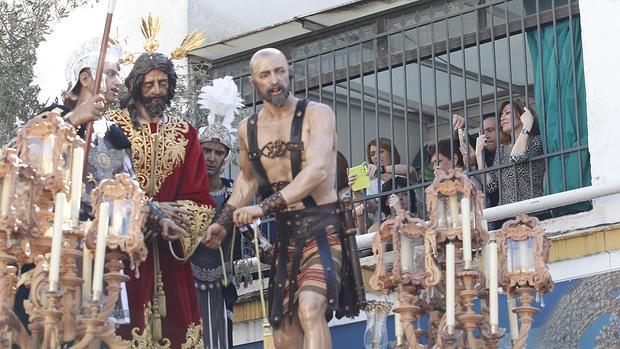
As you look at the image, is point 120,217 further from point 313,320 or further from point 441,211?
point 441,211

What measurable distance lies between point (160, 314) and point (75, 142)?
6.21 feet

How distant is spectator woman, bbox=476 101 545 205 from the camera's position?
39.8ft

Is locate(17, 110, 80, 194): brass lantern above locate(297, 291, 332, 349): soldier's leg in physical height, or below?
above

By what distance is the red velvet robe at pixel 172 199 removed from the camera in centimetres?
1022

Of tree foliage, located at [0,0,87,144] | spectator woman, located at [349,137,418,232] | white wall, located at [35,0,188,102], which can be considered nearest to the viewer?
tree foliage, located at [0,0,87,144]

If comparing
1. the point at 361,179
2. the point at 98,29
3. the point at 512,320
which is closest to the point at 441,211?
the point at 512,320

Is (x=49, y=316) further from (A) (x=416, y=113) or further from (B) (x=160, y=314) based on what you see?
(A) (x=416, y=113)

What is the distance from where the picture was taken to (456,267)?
30.2 feet

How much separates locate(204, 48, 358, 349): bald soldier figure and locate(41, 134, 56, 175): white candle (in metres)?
1.20

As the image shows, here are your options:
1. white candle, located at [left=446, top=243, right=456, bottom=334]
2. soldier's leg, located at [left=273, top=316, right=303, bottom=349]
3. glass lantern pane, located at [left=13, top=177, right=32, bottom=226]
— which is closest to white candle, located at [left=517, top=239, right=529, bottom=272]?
white candle, located at [left=446, top=243, right=456, bottom=334]

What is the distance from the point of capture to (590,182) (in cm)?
1196

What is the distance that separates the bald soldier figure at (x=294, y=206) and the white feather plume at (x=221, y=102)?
162 centimetres

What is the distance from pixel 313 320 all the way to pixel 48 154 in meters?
1.67

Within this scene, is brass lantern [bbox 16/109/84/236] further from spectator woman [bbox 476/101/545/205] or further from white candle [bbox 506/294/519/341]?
spectator woman [bbox 476/101/545/205]
